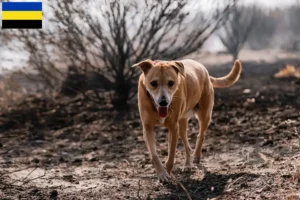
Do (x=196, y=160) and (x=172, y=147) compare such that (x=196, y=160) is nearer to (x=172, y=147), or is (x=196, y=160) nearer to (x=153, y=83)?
(x=172, y=147)

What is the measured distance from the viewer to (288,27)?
62.2 m

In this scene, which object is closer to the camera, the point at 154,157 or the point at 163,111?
the point at 163,111

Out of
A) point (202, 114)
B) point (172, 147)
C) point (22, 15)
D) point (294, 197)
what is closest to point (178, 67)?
point (172, 147)

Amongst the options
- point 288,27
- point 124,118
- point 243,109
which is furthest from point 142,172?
point 288,27

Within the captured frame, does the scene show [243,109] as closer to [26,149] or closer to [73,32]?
[73,32]

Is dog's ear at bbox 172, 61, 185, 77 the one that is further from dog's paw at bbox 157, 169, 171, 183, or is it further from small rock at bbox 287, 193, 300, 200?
small rock at bbox 287, 193, 300, 200

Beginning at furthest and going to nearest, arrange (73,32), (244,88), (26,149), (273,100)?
(244,88), (273,100), (73,32), (26,149)

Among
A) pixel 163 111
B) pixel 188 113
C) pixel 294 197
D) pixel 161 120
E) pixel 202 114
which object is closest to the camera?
pixel 294 197

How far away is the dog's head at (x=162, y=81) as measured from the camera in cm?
521

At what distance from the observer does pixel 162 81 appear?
5.34 meters

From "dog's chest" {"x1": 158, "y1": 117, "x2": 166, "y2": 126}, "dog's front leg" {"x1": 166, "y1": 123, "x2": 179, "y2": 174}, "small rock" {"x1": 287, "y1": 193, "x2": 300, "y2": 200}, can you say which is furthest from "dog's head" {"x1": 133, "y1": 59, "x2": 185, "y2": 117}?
"small rock" {"x1": 287, "y1": 193, "x2": 300, "y2": 200}

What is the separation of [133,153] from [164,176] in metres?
1.78

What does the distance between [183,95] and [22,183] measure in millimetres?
1858

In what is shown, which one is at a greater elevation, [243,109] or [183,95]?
[183,95]
